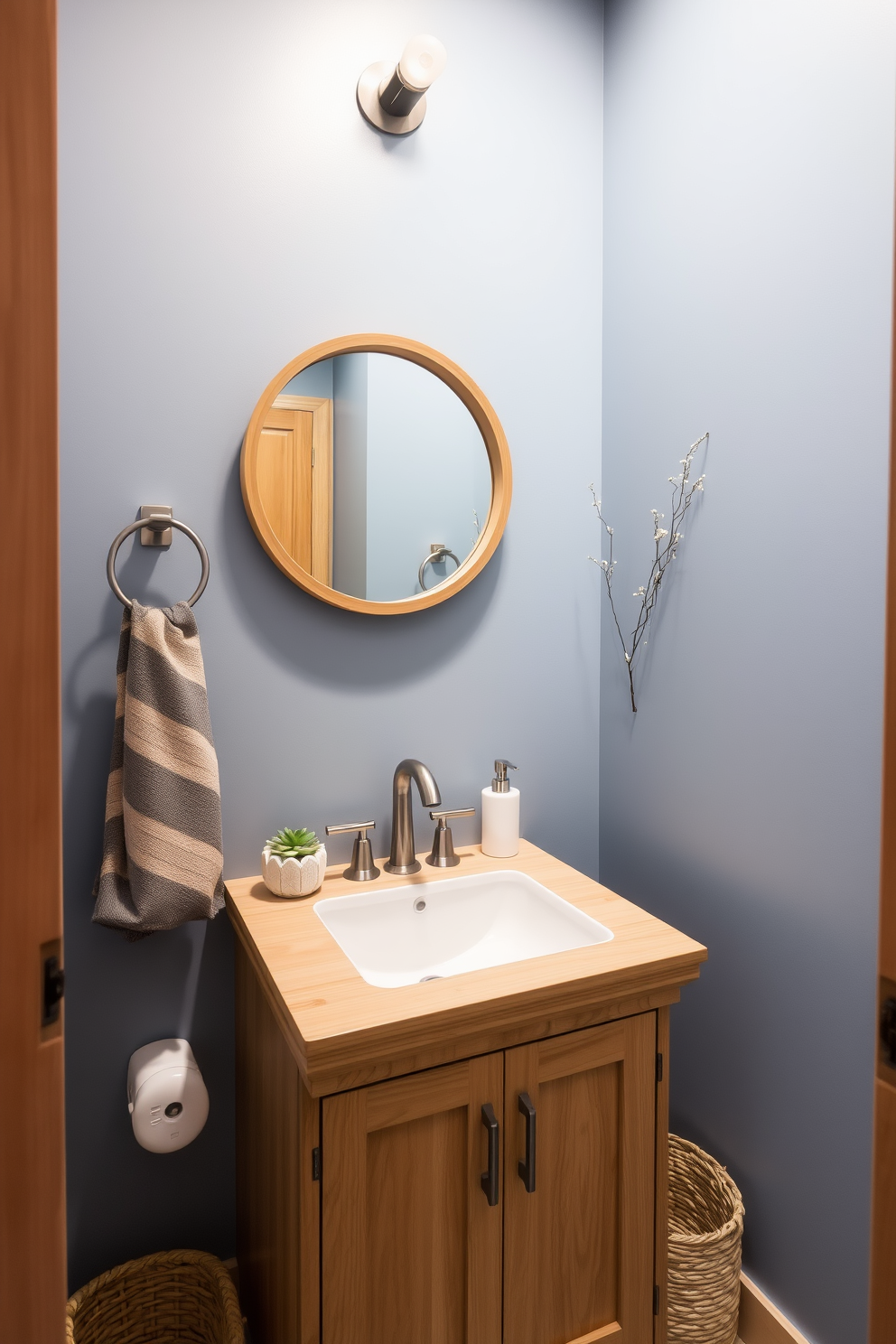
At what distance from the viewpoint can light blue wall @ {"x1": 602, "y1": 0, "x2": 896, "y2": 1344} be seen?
113cm

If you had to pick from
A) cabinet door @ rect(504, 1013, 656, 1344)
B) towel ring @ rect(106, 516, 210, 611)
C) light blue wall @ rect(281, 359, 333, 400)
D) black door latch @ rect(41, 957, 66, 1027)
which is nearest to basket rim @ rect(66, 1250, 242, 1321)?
cabinet door @ rect(504, 1013, 656, 1344)

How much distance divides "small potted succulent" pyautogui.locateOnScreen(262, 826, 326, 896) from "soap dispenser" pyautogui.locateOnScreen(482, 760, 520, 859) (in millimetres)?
358

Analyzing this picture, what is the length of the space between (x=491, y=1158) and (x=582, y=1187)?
0.64 feet

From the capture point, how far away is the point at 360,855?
1.40 metres

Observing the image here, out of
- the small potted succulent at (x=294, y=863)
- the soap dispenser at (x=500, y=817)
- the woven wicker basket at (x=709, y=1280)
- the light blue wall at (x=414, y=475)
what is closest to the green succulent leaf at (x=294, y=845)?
the small potted succulent at (x=294, y=863)

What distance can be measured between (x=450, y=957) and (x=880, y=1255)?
0.90 meters

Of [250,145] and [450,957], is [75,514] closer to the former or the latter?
[250,145]

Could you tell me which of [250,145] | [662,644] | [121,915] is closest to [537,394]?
[662,644]

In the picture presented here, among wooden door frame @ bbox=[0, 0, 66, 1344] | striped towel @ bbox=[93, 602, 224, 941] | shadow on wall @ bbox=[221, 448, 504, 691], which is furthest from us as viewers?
shadow on wall @ bbox=[221, 448, 504, 691]

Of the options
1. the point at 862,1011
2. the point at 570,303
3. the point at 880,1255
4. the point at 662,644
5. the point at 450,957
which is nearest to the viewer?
the point at 880,1255

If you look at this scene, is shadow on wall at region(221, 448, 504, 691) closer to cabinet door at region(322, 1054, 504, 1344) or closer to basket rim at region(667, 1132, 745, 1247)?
cabinet door at region(322, 1054, 504, 1344)

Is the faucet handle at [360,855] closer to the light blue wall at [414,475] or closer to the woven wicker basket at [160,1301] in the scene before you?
the light blue wall at [414,475]

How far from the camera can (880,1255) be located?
22.1 inches

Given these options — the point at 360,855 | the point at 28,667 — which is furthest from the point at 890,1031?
the point at 360,855
